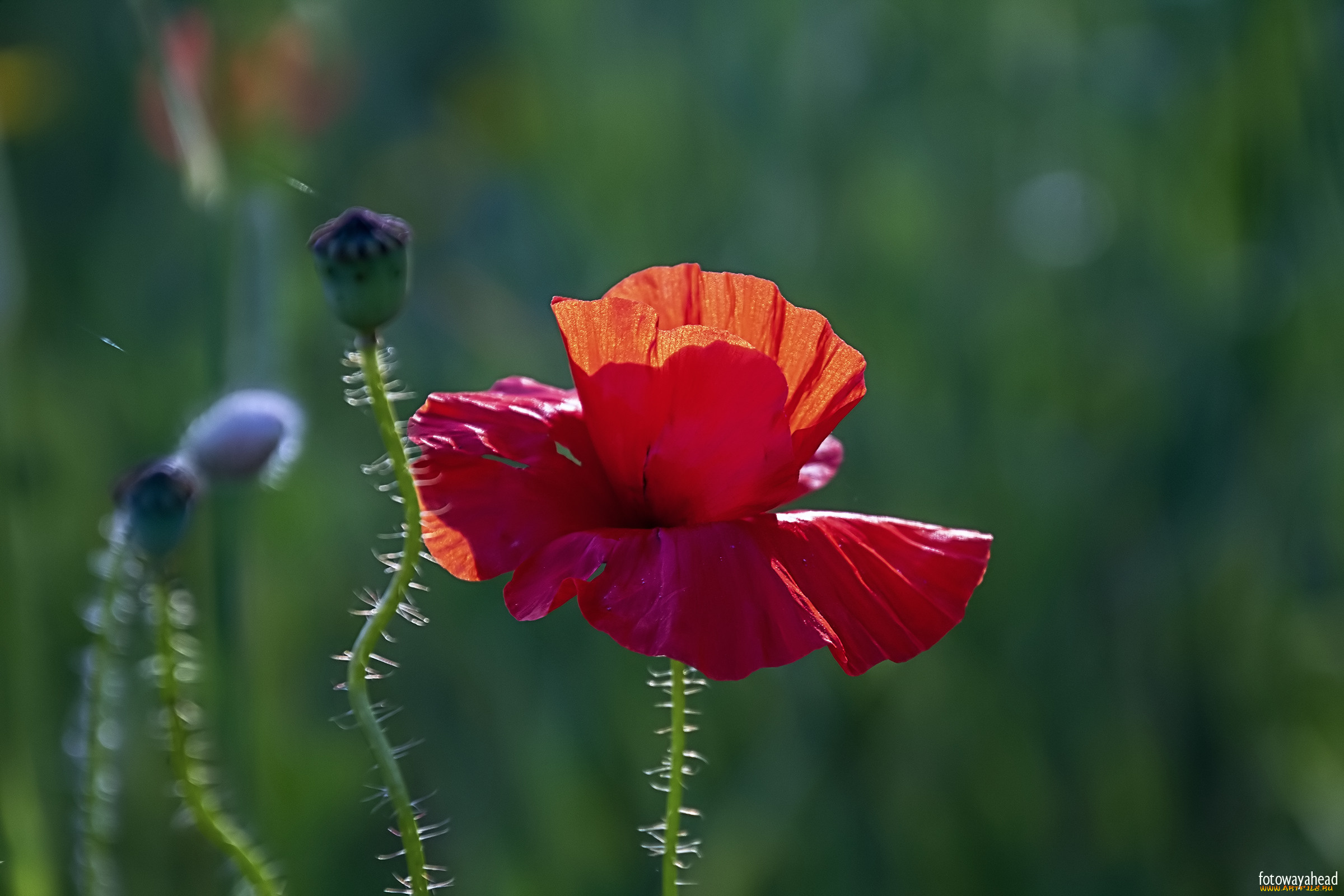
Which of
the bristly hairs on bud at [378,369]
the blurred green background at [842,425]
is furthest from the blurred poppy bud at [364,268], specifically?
the blurred green background at [842,425]

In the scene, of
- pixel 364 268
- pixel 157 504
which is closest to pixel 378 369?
pixel 364 268

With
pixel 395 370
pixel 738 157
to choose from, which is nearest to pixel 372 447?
pixel 395 370

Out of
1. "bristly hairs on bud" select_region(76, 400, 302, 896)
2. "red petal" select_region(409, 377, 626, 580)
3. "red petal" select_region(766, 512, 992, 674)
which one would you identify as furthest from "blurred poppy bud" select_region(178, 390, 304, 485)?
"red petal" select_region(766, 512, 992, 674)

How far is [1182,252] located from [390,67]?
1.25 m

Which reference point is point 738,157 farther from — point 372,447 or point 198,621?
point 198,621

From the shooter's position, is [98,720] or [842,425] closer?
[98,720]

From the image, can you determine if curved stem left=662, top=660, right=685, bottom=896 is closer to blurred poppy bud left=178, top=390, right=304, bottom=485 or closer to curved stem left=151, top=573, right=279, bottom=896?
curved stem left=151, top=573, right=279, bottom=896

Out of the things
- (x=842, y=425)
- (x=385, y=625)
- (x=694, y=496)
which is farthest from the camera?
(x=842, y=425)

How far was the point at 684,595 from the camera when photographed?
371 millimetres

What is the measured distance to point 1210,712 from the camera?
3.69 feet

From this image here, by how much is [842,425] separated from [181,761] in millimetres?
998

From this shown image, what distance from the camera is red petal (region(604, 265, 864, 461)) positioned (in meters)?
0.44

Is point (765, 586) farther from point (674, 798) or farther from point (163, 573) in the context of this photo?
point (163, 573)

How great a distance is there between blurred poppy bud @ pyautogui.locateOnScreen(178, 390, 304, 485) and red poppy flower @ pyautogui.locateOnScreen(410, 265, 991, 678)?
11cm
